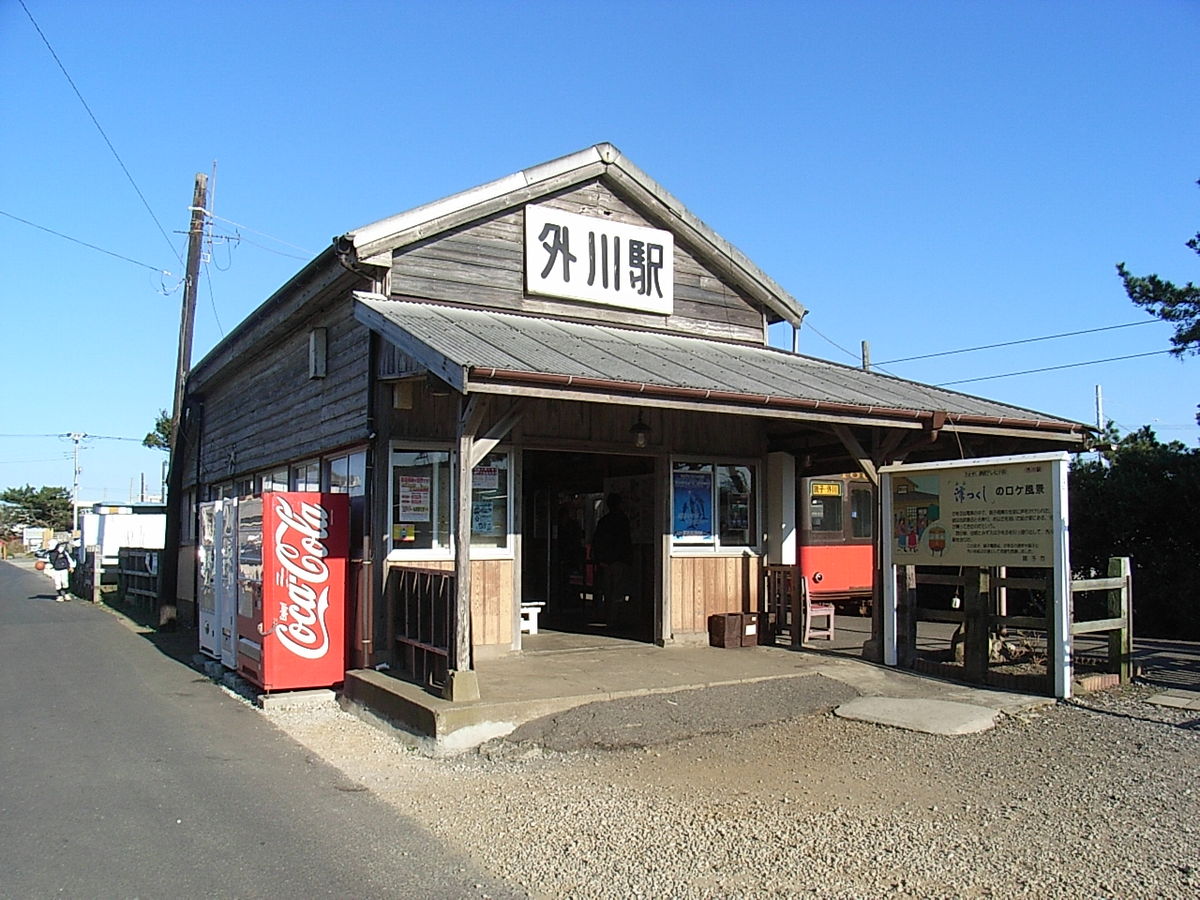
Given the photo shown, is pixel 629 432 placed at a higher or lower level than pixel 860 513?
higher

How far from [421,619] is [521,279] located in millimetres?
4482

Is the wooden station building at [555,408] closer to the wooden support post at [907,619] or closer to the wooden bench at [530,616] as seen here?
the wooden bench at [530,616]

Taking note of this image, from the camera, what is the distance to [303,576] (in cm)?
1026

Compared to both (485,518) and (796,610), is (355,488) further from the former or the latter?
(796,610)

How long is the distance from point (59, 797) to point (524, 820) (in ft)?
10.5

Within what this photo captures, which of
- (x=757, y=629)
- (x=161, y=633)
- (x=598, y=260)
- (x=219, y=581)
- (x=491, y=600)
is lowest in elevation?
(x=161, y=633)

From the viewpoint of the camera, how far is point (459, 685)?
324 inches

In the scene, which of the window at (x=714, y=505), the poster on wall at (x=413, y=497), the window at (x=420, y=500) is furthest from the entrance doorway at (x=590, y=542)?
the poster on wall at (x=413, y=497)

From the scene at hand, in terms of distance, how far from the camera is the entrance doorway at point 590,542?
13617mm

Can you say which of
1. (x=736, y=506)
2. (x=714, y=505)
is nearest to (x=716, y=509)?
(x=714, y=505)

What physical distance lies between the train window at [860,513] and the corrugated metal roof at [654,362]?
3207 millimetres

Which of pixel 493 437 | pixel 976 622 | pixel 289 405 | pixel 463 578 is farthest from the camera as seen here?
pixel 289 405

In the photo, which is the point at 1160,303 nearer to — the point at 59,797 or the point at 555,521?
the point at 555,521

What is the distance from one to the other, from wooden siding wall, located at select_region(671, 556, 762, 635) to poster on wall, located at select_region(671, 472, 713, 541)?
1.06ft
